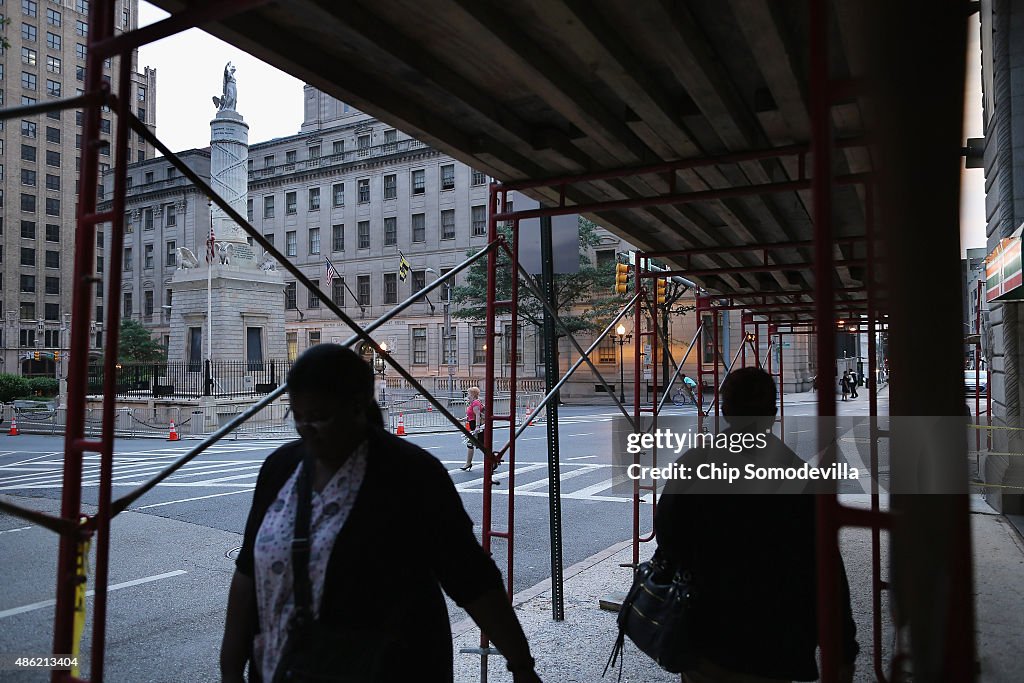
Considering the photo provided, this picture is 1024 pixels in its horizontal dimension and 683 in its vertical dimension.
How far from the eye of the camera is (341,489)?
84.7 inches

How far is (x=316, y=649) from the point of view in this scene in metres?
2.00

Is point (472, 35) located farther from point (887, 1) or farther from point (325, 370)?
point (887, 1)

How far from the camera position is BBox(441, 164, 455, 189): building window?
175ft

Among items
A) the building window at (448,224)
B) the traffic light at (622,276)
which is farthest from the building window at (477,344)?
the traffic light at (622,276)

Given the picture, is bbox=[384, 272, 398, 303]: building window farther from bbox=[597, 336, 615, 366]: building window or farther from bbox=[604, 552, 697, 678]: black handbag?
bbox=[604, 552, 697, 678]: black handbag

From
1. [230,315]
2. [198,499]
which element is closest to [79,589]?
[198,499]

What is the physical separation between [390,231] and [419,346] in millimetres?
9229

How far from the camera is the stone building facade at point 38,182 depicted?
70.9 meters

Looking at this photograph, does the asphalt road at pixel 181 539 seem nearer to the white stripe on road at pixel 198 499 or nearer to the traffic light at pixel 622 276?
the white stripe on road at pixel 198 499

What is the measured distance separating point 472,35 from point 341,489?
207 cm

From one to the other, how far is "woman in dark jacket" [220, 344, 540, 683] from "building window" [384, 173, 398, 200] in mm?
55739

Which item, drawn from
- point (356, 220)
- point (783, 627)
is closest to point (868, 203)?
point (783, 627)

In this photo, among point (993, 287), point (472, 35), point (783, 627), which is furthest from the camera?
point (993, 287)

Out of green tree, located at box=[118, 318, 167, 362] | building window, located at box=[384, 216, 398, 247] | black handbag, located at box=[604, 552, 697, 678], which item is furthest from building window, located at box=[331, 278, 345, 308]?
black handbag, located at box=[604, 552, 697, 678]
